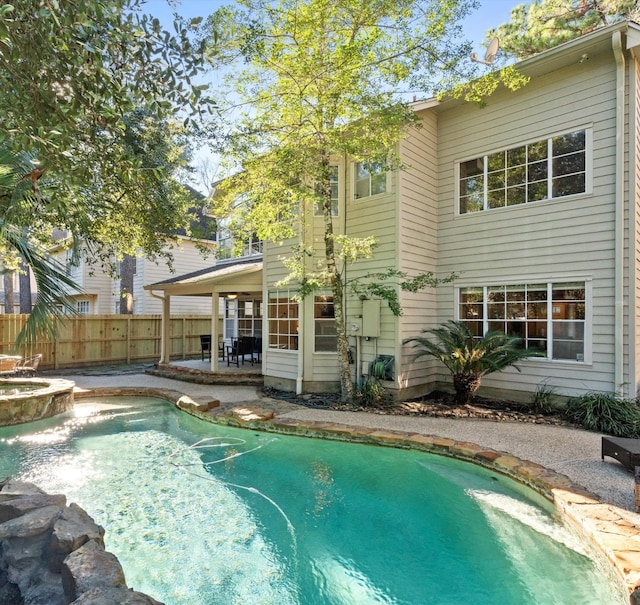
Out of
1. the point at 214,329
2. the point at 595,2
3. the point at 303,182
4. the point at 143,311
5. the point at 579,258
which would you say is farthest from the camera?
the point at 143,311

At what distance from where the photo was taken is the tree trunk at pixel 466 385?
25.3 ft

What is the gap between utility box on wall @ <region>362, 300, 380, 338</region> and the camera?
8359mm

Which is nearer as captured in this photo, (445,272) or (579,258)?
(579,258)

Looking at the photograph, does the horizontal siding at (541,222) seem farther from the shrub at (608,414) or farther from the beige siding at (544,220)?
the shrub at (608,414)

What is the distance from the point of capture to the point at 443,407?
25.7ft

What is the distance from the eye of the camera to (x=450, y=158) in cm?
902

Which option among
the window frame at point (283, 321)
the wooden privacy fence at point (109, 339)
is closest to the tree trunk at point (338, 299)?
the window frame at point (283, 321)

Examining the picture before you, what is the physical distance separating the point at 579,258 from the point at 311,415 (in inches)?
220

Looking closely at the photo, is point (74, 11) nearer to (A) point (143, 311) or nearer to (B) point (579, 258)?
(B) point (579, 258)

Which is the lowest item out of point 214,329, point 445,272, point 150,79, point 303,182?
point 214,329

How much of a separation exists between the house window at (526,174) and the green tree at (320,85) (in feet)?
6.61

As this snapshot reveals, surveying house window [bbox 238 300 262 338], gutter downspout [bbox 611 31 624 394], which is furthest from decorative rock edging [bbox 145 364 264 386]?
gutter downspout [bbox 611 31 624 394]

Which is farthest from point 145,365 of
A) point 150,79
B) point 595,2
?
point 595,2

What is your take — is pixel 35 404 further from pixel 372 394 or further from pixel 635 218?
pixel 635 218
